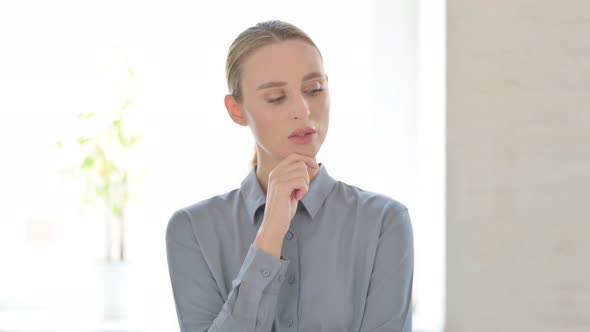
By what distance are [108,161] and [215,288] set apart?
1.16 meters

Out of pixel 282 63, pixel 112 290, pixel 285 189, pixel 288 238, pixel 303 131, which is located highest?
pixel 282 63

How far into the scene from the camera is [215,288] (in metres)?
1.67

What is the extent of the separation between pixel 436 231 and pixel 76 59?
56.0 inches

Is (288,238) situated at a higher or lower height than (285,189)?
lower

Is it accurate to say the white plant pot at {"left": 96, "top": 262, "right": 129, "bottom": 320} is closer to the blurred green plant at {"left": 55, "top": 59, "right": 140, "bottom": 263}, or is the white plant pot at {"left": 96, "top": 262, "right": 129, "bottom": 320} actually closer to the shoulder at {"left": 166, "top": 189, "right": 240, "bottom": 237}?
the blurred green plant at {"left": 55, "top": 59, "right": 140, "bottom": 263}

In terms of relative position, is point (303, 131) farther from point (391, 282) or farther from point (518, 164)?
point (518, 164)

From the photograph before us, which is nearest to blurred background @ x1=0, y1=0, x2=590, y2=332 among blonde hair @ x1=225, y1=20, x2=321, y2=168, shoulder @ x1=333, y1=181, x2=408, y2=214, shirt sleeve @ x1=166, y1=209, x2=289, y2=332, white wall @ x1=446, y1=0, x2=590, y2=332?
white wall @ x1=446, y1=0, x2=590, y2=332

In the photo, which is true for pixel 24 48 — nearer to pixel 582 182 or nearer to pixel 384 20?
pixel 384 20

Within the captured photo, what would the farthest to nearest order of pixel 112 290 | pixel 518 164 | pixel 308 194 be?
pixel 112 290 → pixel 518 164 → pixel 308 194

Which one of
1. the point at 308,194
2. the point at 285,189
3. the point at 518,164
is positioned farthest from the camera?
the point at 518,164

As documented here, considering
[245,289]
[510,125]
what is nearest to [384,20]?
[510,125]

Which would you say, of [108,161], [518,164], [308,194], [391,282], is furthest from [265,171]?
[108,161]

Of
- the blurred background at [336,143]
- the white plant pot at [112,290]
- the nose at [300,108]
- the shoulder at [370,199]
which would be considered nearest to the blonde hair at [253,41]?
the nose at [300,108]

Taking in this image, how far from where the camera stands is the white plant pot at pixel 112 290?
8.82ft
